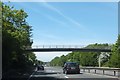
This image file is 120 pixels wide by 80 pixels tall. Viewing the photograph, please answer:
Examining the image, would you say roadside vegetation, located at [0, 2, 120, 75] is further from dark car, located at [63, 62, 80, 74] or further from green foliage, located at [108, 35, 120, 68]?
dark car, located at [63, 62, 80, 74]

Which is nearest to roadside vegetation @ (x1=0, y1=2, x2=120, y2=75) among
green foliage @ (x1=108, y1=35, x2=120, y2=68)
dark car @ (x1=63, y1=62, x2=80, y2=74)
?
green foliage @ (x1=108, y1=35, x2=120, y2=68)

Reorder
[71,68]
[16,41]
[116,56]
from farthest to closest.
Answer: [116,56], [71,68], [16,41]

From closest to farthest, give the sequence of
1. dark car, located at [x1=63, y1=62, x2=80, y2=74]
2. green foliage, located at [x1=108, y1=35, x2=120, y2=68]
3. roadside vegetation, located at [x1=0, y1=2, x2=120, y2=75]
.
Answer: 1. roadside vegetation, located at [x1=0, y1=2, x2=120, y2=75]
2. dark car, located at [x1=63, y1=62, x2=80, y2=74]
3. green foliage, located at [x1=108, y1=35, x2=120, y2=68]

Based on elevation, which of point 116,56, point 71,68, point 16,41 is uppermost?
point 16,41

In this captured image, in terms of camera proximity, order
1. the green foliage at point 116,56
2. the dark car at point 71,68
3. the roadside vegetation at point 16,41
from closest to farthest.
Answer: the roadside vegetation at point 16,41 → the dark car at point 71,68 → the green foliage at point 116,56

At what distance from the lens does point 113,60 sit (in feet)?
368

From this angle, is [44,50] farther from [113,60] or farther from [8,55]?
[8,55]

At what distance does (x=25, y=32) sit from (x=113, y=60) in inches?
2172

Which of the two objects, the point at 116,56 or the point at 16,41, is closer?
the point at 16,41

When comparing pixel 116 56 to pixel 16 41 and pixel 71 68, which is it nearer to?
pixel 71 68

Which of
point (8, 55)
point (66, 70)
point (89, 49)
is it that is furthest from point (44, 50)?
point (8, 55)

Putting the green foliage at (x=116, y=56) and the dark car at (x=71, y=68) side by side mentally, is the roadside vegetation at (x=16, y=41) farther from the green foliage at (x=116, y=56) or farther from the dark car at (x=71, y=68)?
the dark car at (x=71, y=68)

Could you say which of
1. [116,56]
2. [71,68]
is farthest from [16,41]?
[116,56]

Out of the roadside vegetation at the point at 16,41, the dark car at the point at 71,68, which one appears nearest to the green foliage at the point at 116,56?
the roadside vegetation at the point at 16,41
